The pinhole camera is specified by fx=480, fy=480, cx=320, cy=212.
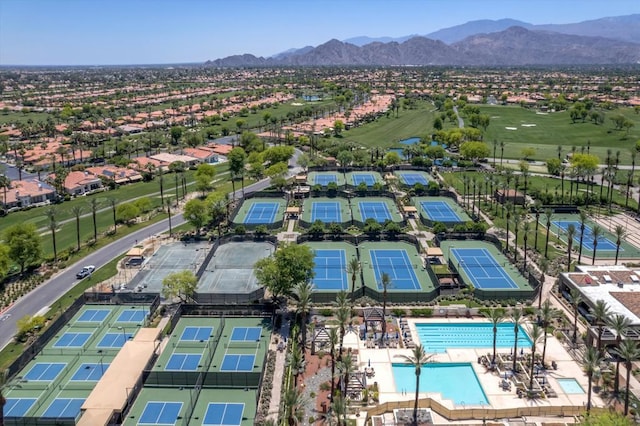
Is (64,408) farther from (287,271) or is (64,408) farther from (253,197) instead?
(253,197)

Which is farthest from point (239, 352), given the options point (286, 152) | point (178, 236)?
point (286, 152)

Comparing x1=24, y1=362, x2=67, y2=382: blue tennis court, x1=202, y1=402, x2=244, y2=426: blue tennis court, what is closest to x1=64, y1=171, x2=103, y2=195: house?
x1=24, y1=362, x2=67, y2=382: blue tennis court

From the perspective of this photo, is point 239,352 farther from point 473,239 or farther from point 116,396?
point 473,239

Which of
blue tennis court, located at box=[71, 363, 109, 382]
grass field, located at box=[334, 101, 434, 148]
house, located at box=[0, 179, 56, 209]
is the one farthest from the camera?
grass field, located at box=[334, 101, 434, 148]

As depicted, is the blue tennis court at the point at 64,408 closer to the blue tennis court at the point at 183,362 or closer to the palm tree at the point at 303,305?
the blue tennis court at the point at 183,362

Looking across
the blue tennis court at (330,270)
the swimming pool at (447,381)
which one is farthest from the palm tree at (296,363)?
the blue tennis court at (330,270)

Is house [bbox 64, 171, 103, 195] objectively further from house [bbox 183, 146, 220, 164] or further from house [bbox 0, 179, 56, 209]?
house [bbox 183, 146, 220, 164]
